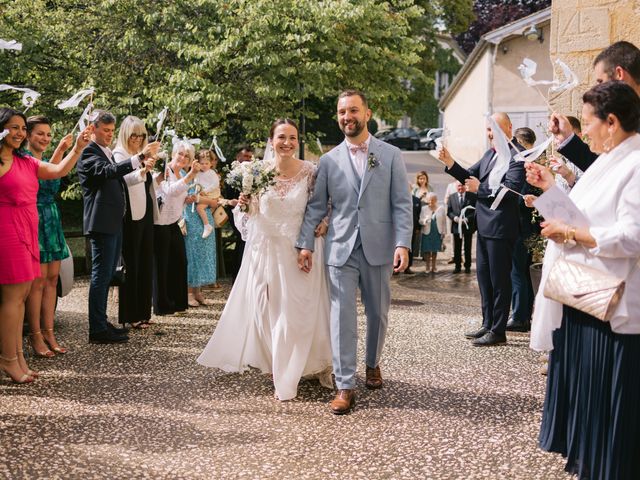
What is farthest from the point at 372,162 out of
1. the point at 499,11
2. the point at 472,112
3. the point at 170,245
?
the point at 499,11

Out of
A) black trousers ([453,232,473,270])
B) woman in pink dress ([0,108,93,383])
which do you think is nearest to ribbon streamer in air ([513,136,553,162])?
woman in pink dress ([0,108,93,383])

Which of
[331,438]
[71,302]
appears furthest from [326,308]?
[71,302]

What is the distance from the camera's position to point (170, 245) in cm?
848

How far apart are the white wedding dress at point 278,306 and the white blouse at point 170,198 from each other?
8.40 feet

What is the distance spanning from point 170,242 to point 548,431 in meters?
5.65

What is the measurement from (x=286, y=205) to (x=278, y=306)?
0.78 m

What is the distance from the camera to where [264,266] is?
569 cm

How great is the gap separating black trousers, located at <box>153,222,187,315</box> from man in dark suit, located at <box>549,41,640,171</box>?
5.13 m

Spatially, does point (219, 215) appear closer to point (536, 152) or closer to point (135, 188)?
point (135, 188)

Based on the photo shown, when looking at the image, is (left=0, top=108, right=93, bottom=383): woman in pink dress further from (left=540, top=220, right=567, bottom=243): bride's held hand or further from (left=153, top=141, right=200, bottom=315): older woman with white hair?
(left=540, top=220, right=567, bottom=243): bride's held hand

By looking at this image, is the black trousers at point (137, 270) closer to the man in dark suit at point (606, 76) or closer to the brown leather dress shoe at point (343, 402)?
the brown leather dress shoe at point (343, 402)

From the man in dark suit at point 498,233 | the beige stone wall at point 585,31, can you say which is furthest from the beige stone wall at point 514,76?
the man in dark suit at point 498,233

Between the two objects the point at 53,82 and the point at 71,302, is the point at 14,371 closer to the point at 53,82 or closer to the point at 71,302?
the point at 71,302

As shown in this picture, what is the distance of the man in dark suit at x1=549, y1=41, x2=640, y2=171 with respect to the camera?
13.0 ft
